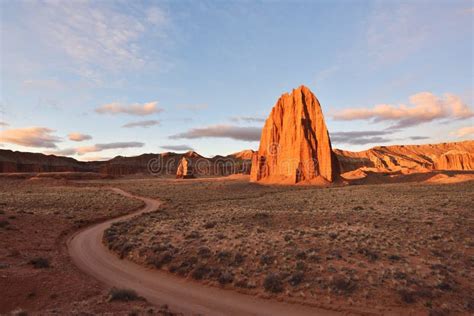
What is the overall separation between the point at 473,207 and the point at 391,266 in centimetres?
2178

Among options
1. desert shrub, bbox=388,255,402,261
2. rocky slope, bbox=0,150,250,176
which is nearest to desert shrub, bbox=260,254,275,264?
desert shrub, bbox=388,255,402,261

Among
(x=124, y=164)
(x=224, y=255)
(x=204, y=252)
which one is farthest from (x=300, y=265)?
(x=124, y=164)

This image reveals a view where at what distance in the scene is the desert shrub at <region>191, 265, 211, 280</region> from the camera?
12641 mm

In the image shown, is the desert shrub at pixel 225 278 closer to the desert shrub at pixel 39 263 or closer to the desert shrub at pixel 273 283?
the desert shrub at pixel 273 283

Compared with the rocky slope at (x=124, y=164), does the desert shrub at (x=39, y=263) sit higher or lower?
lower

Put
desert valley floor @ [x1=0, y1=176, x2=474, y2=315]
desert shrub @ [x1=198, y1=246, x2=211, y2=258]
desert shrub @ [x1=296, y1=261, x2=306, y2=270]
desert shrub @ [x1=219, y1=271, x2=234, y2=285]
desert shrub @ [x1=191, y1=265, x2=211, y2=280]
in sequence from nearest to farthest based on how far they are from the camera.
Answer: desert valley floor @ [x1=0, y1=176, x2=474, y2=315] < desert shrub @ [x1=219, y1=271, x2=234, y2=285] < desert shrub @ [x1=191, y1=265, x2=211, y2=280] < desert shrub @ [x1=296, y1=261, x2=306, y2=270] < desert shrub @ [x1=198, y1=246, x2=211, y2=258]

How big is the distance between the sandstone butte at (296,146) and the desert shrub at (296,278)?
170 feet

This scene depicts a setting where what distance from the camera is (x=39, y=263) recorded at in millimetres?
13430

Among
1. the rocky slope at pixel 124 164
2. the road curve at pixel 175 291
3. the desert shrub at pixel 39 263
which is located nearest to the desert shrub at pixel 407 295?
the road curve at pixel 175 291

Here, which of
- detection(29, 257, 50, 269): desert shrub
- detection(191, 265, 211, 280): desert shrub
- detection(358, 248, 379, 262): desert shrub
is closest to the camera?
detection(191, 265, 211, 280): desert shrub

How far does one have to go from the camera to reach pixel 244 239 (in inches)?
685

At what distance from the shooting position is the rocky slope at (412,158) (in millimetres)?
134163

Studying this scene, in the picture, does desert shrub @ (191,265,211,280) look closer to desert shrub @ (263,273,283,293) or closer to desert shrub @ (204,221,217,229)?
desert shrub @ (263,273,283,293)

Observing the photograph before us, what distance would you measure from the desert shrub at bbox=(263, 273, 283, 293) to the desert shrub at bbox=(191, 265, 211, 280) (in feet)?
9.58
